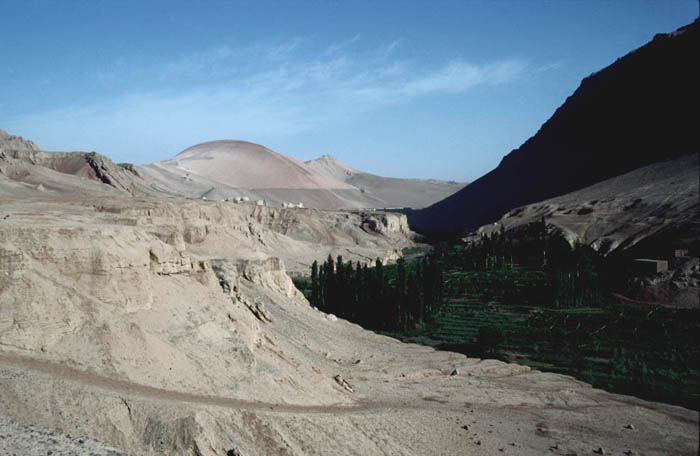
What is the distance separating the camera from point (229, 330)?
68.9 feet

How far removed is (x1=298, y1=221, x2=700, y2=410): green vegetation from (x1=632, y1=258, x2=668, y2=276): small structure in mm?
1822

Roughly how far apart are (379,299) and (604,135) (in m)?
105

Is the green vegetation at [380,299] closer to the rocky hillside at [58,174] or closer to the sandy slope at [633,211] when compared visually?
the rocky hillside at [58,174]

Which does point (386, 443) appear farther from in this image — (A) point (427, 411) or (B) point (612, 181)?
(B) point (612, 181)

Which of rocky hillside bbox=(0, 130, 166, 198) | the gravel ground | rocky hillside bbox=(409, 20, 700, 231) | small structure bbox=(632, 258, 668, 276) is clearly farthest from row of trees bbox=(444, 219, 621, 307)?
the gravel ground

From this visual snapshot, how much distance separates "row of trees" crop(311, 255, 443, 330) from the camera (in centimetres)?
4900

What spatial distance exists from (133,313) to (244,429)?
5669 mm

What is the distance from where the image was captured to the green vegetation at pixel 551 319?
116ft

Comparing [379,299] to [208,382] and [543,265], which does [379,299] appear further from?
[543,265]

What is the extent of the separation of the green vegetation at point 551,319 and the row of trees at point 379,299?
0.10 meters

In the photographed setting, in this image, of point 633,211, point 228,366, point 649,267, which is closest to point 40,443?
point 228,366

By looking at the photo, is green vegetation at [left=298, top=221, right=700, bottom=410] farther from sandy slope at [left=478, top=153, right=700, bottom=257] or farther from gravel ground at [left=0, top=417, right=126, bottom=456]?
gravel ground at [left=0, top=417, right=126, bottom=456]

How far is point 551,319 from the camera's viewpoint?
50281mm

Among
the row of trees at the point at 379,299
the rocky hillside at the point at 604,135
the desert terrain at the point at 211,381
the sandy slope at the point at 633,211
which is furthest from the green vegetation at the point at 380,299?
the rocky hillside at the point at 604,135
